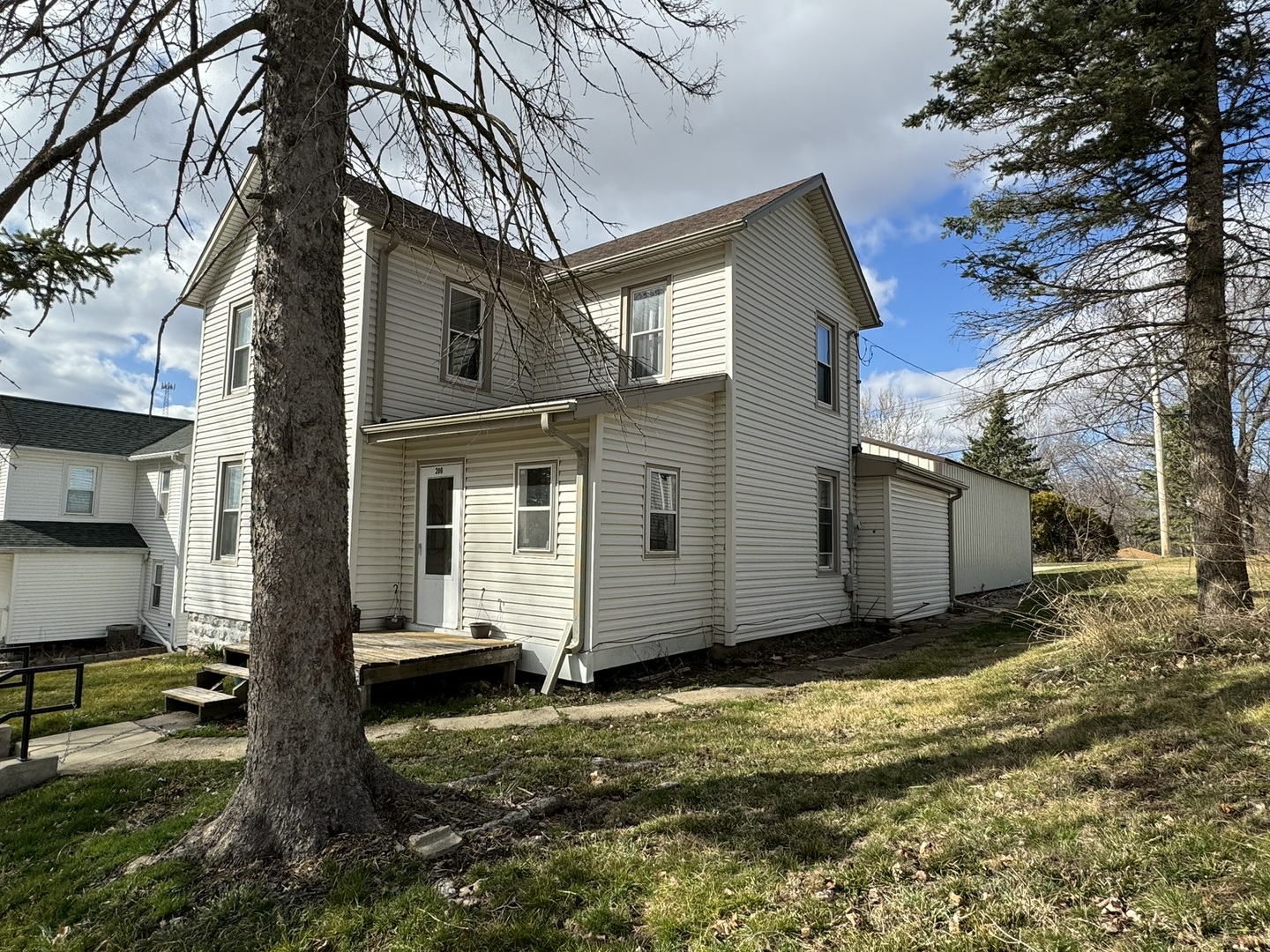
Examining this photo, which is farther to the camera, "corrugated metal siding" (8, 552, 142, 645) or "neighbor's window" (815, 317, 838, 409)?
"corrugated metal siding" (8, 552, 142, 645)

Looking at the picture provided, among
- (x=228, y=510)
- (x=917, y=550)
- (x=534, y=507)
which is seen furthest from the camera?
(x=917, y=550)

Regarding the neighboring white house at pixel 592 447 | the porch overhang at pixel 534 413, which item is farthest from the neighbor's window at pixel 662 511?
the porch overhang at pixel 534 413

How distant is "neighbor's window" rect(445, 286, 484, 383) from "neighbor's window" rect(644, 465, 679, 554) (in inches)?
139

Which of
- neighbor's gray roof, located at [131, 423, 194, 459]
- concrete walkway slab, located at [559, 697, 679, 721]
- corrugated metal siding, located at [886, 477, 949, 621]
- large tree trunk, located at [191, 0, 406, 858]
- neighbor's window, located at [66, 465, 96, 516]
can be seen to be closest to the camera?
large tree trunk, located at [191, 0, 406, 858]

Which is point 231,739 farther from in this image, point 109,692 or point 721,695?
point 721,695

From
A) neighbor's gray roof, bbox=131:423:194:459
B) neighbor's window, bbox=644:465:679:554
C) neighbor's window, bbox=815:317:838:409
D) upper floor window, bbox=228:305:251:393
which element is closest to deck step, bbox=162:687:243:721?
neighbor's window, bbox=644:465:679:554

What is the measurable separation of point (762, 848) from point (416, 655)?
5314mm

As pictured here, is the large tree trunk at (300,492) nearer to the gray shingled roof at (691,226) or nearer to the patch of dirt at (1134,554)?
the gray shingled roof at (691,226)

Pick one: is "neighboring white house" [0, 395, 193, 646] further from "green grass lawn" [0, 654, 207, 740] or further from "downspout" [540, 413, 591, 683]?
"downspout" [540, 413, 591, 683]

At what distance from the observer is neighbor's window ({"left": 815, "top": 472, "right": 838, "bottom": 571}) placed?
43.1ft

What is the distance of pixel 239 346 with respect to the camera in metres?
12.7

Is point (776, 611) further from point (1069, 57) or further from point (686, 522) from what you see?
point (1069, 57)

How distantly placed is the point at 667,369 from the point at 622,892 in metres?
8.71

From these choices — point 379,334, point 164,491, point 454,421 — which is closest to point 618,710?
point 454,421
